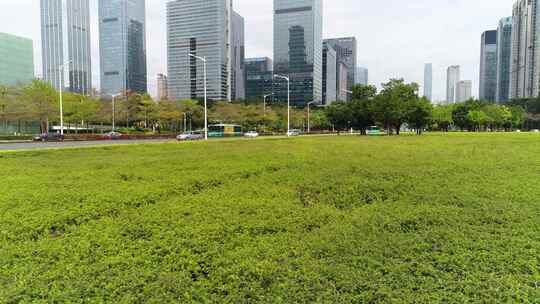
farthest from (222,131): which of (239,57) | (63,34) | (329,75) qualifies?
(329,75)

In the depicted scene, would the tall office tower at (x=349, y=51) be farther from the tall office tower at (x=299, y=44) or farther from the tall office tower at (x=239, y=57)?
the tall office tower at (x=299, y=44)

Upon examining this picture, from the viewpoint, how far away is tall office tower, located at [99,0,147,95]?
175 feet

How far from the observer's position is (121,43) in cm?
5412

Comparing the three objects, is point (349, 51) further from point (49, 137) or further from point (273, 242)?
point (273, 242)

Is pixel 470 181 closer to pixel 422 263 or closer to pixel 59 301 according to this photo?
pixel 422 263

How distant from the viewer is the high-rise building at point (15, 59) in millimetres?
48200

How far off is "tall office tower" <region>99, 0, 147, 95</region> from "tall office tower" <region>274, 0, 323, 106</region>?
28.3 metres

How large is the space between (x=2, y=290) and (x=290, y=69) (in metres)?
78.4

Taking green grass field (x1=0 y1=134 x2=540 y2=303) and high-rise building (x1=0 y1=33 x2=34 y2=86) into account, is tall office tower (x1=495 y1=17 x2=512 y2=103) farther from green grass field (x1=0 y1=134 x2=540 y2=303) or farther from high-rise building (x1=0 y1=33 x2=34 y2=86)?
green grass field (x1=0 y1=134 x2=540 y2=303)

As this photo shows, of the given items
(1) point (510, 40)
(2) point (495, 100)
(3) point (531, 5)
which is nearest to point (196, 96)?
(3) point (531, 5)

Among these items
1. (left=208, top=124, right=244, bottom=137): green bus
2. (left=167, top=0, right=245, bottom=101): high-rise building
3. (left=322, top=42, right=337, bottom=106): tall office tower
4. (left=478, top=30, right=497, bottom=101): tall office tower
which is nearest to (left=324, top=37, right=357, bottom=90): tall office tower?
(left=322, top=42, right=337, bottom=106): tall office tower

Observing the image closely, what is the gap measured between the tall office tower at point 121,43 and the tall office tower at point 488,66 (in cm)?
9663

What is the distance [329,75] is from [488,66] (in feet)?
165

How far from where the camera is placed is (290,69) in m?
78.1
